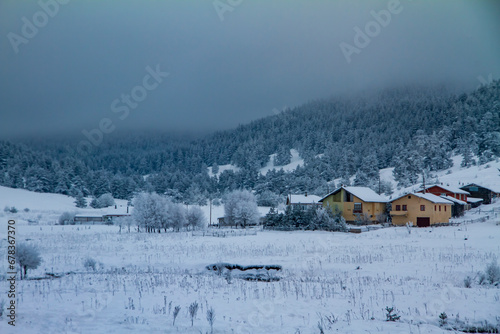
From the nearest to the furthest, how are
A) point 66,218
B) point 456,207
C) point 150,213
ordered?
point 150,213 → point 456,207 → point 66,218

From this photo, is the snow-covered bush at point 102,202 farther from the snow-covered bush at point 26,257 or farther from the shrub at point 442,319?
the shrub at point 442,319

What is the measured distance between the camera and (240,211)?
73.1m

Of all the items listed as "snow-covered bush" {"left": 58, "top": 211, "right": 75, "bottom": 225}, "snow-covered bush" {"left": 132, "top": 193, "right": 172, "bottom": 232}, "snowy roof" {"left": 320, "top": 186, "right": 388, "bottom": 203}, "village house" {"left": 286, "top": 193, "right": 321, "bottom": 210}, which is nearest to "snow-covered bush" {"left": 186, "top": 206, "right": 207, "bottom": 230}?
"snow-covered bush" {"left": 132, "top": 193, "right": 172, "bottom": 232}

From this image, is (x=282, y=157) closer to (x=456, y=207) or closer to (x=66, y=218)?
(x=66, y=218)

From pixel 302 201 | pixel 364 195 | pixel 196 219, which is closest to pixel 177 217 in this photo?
pixel 196 219

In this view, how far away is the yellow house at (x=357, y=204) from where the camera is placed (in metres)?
65.6

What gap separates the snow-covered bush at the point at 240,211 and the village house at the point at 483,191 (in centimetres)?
4017

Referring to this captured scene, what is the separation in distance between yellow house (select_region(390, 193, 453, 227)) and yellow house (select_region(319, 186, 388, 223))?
6.02m

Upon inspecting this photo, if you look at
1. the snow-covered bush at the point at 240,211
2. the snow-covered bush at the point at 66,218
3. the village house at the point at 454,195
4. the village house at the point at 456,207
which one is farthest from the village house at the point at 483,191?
the snow-covered bush at the point at 66,218

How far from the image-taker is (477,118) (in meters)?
138

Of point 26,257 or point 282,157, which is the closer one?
point 26,257

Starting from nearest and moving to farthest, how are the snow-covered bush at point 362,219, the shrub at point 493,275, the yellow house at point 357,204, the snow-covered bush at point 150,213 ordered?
the shrub at point 493,275 → the snow-covered bush at point 362,219 → the snow-covered bush at point 150,213 → the yellow house at point 357,204

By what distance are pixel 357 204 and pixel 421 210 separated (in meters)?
11.4

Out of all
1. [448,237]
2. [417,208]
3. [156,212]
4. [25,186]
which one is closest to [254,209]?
[156,212]
